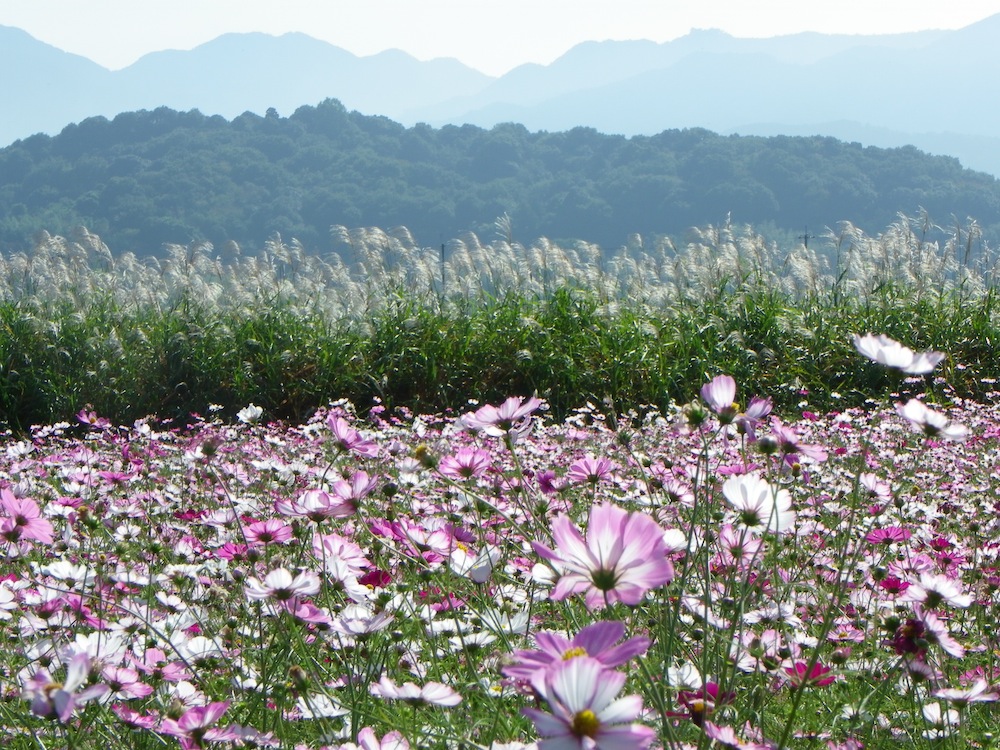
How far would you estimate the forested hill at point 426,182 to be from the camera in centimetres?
7781

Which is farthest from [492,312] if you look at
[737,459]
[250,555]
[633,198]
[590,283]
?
[633,198]

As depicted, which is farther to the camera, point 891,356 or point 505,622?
point 505,622

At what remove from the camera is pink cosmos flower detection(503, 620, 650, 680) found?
2.78 feet

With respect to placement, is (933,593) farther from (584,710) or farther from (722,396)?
(584,710)

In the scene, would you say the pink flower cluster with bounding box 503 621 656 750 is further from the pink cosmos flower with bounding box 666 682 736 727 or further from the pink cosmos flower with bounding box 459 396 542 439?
the pink cosmos flower with bounding box 459 396 542 439

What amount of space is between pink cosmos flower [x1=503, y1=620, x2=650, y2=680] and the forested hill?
75388mm

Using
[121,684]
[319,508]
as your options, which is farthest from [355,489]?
[121,684]

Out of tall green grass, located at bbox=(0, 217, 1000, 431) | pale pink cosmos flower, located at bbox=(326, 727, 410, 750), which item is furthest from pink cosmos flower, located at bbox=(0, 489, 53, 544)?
tall green grass, located at bbox=(0, 217, 1000, 431)

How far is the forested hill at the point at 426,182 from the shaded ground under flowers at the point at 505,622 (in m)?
74.0

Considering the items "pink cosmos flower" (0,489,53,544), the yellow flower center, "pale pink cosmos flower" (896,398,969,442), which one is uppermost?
"pale pink cosmos flower" (896,398,969,442)

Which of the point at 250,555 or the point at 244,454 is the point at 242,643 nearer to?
the point at 250,555

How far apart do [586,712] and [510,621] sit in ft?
3.03

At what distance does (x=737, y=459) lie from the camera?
4.18m

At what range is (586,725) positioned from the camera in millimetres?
779
